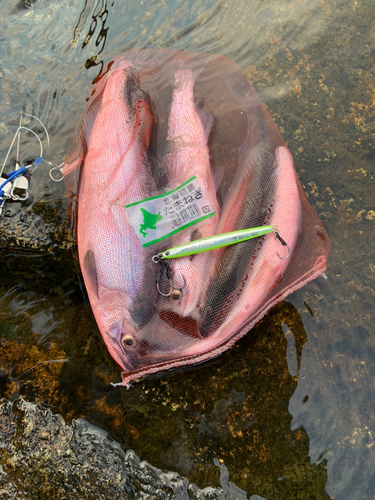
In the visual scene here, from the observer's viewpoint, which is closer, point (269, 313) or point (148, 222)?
point (148, 222)

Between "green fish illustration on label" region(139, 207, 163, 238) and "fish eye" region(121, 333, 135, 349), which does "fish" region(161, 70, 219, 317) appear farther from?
"fish eye" region(121, 333, 135, 349)

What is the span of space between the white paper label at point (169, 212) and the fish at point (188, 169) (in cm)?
6

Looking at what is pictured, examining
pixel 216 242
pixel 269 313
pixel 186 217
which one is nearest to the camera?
pixel 216 242

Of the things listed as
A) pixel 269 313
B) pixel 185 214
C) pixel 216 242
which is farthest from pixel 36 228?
pixel 269 313

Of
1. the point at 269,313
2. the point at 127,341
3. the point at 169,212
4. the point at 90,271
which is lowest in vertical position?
the point at 269,313

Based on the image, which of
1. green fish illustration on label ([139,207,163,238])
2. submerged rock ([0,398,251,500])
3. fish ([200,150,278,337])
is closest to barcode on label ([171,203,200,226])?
green fish illustration on label ([139,207,163,238])

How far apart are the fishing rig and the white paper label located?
0.97 m

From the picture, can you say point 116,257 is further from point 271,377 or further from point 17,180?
point 271,377

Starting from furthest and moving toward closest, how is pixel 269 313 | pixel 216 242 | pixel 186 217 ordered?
pixel 269 313 < pixel 186 217 < pixel 216 242

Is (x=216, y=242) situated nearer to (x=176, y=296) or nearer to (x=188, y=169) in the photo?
(x=176, y=296)

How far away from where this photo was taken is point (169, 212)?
2.49 m

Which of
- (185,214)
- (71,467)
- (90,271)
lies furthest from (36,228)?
(71,467)

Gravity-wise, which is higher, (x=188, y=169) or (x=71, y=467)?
(x=188, y=169)

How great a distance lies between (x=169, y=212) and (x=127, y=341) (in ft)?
3.28
